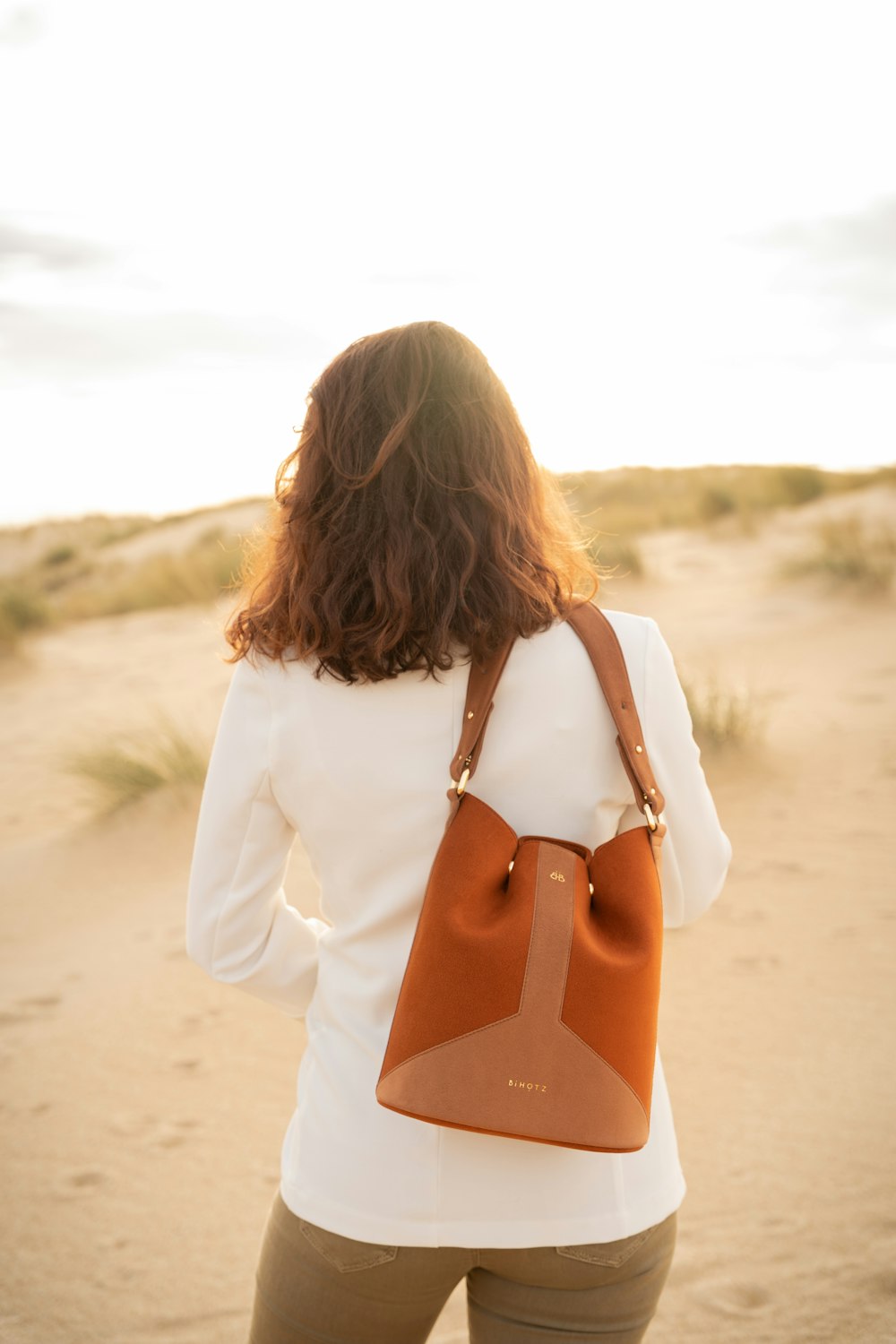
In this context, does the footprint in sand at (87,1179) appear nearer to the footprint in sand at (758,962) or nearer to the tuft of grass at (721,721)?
the footprint in sand at (758,962)

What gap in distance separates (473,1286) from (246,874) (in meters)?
0.60

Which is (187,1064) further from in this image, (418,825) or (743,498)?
(743,498)

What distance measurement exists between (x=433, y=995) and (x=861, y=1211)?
7.20 ft

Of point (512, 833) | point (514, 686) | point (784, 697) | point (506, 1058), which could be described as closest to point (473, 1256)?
point (506, 1058)

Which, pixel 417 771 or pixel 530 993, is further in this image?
pixel 417 771

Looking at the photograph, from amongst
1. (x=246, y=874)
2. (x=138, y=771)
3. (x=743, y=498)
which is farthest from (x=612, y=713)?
(x=743, y=498)

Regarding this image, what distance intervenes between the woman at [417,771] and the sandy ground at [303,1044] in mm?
783

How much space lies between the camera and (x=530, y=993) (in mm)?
1160

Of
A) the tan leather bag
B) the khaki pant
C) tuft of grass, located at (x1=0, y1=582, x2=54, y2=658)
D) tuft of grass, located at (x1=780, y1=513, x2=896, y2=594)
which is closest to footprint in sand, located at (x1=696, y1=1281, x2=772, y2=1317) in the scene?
the khaki pant

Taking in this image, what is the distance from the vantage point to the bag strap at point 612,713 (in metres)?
1.25

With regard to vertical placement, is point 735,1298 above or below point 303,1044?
above

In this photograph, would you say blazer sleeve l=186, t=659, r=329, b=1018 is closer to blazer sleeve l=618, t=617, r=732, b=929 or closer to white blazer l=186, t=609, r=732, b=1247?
white blazer l=186, t=609, r=732, b=1247

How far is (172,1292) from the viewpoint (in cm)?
269

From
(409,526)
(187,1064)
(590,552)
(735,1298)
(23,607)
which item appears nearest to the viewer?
(409,526)
